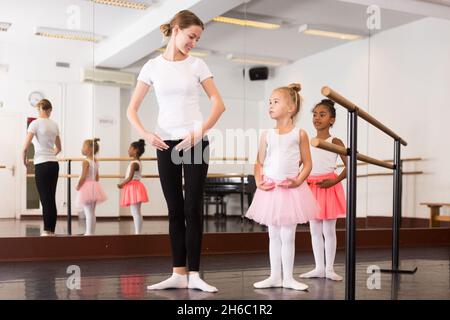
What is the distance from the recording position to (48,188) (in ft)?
14.4

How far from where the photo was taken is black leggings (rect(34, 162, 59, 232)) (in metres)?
4.35

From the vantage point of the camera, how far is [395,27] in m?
6.50

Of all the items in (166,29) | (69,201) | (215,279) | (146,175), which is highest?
(166,29)

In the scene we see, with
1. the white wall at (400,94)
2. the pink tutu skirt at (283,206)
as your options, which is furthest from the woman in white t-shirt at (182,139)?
the white wall at (400,94)

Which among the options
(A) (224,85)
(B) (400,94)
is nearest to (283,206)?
(A) (224,85)

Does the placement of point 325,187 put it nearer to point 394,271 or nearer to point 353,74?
point 394,271

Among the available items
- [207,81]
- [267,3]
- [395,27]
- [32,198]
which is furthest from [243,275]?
[395,27]

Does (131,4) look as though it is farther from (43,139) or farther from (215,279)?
(215,279)

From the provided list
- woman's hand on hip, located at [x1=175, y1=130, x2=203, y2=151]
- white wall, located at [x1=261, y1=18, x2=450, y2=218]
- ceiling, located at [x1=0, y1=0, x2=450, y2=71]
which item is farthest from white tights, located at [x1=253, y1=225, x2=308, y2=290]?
white wall, located at [x1=261, y1=18, x2=450, y2=218]

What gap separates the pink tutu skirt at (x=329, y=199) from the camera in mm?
3297

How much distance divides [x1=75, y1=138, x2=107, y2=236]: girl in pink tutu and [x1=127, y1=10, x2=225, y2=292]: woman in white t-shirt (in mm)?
1952

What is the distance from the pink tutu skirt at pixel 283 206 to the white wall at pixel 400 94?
318 centimetres

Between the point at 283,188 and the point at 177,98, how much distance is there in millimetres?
737
